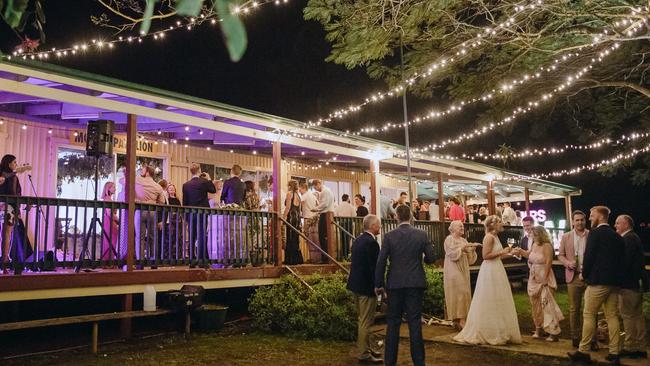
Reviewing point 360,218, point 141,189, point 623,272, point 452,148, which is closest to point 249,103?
point 452,148

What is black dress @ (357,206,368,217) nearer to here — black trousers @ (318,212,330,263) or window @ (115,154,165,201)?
black trousers @ (318,212,330,263)

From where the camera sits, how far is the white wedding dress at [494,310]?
26.9 feet

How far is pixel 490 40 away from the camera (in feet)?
34.3

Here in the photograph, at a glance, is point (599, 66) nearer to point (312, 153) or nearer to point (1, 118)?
point (312, 153)

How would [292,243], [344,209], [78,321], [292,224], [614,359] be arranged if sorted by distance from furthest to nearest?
1. [344,209]
2. [292,224]
3. [292,243]
4. [78,321]
5. [614,359]

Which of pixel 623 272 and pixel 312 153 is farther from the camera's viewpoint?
pixel 312 153

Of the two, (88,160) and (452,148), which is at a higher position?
(452,148)

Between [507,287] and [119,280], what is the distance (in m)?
5.83

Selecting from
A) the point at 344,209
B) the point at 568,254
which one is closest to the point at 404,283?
the point at 568,254

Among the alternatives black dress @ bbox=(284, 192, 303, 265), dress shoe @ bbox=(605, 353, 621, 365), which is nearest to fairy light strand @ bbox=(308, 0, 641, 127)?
black dress @ bbox=(284, 192, 303, 265)

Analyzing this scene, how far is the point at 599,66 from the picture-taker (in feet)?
40.4

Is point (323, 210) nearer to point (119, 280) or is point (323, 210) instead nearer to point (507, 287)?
point (507, 287)

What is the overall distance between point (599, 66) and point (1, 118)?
12.3 metres

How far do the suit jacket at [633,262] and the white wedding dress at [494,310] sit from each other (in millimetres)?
1615
